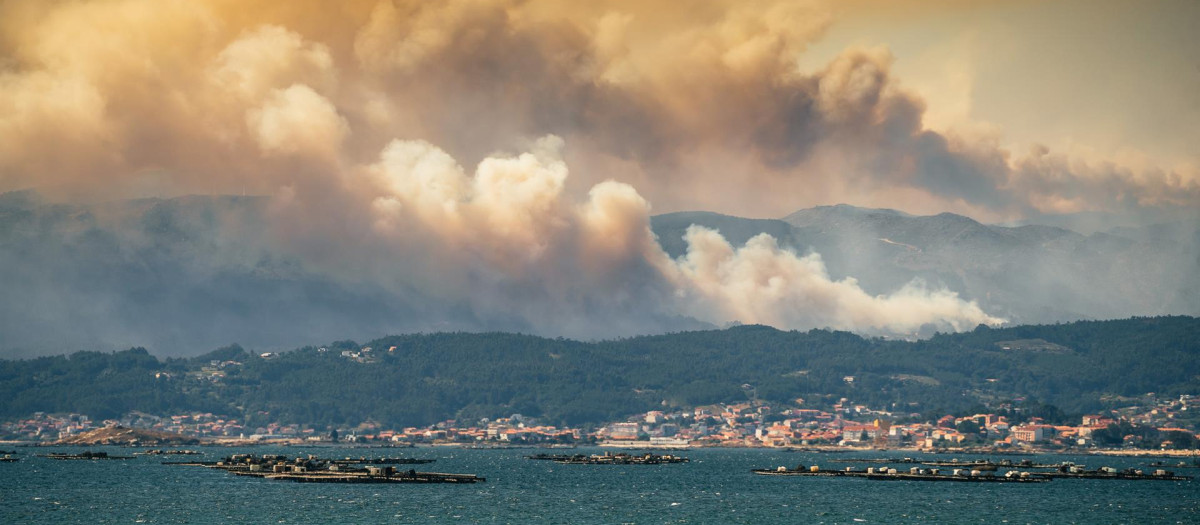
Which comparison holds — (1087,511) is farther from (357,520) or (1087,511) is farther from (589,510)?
(357,520)

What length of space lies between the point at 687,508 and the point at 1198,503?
200 ft

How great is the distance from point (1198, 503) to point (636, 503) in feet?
213

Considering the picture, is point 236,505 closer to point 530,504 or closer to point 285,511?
point 285,511

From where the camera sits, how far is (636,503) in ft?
525

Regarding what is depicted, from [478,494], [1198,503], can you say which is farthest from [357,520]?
[1198,503]

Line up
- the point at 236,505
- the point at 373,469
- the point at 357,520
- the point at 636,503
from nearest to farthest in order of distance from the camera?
the point at 357,520 → the point at 236,505 → the point at 636,503 → the point at 373,469

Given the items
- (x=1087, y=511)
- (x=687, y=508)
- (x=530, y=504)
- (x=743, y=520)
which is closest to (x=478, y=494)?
(x=530, y=504)

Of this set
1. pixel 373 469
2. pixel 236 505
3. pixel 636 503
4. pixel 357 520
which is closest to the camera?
pixel 357 520

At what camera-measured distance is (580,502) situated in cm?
16062

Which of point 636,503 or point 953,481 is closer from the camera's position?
point 636,503

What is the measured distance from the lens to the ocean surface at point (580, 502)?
138375 millimetres

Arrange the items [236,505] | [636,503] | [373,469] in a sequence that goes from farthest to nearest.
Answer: [373,469] → [636,503] → [236,505]

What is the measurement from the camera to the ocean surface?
454ft

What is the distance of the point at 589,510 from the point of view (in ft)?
490
